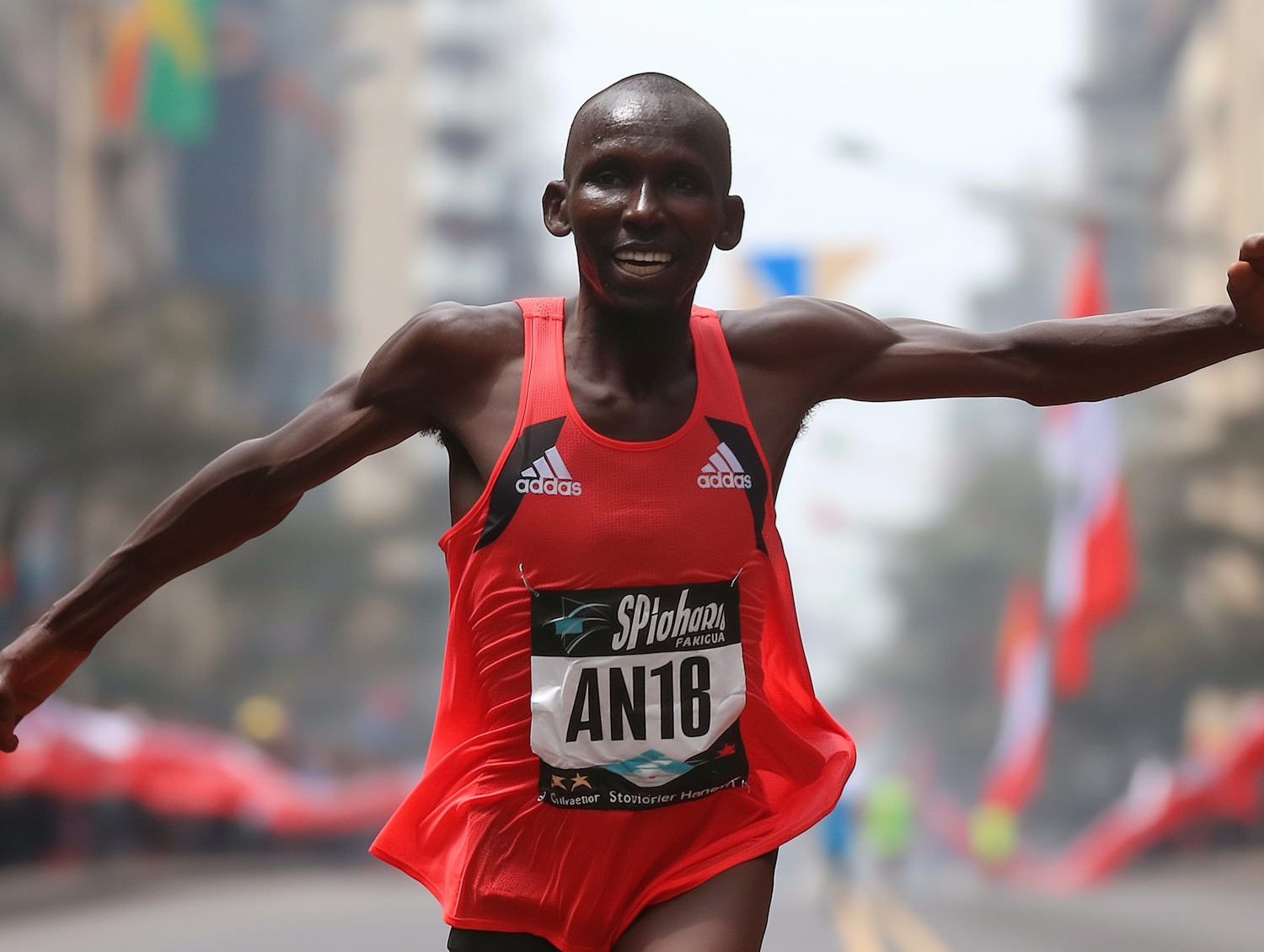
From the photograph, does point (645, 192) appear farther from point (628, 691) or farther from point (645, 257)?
point (628, 691)

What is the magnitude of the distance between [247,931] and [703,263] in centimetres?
802

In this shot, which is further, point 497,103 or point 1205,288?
point 497,103

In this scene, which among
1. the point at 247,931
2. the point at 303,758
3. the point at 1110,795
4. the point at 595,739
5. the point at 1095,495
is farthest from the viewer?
the point at 1110,795

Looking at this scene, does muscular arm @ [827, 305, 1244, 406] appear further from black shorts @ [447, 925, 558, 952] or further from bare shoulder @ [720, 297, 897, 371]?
black shorts @ [447, 925, 558, 952]

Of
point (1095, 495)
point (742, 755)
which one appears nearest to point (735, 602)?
point (742, 755)

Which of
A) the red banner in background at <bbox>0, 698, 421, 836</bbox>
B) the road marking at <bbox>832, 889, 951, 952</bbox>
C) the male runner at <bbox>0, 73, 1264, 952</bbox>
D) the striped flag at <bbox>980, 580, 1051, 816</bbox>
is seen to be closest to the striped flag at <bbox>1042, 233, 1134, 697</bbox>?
the road marking at <bbox>832, 889, 951, 952</bbox>

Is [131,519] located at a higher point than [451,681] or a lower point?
higher

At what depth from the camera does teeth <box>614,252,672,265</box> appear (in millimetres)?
3215

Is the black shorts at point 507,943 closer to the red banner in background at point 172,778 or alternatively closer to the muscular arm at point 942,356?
the muscular arm at point 942,356

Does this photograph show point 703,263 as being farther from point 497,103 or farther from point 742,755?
point 497,103

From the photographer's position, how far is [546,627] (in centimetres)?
328

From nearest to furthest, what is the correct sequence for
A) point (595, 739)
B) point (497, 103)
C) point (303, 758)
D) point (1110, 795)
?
point (595, 739), point (303, 758), point (1110, 795), point (497, 103)

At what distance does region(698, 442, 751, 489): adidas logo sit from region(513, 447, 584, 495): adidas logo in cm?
23

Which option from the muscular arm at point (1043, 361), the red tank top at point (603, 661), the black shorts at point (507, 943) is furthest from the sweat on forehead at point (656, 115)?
the black shorts at point (507, 943)
